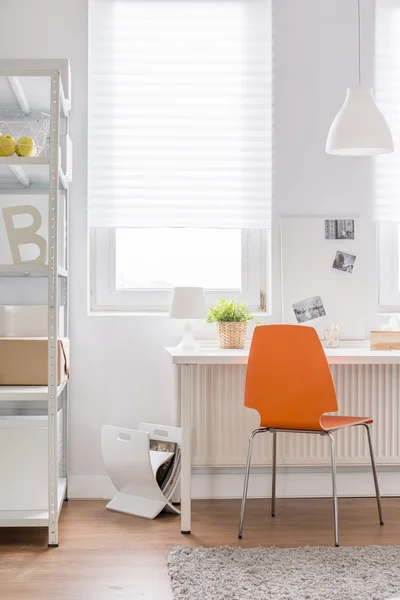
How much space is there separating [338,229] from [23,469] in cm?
181

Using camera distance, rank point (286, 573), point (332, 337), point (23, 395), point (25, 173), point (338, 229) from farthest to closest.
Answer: point (338, 229), point (332, 337), point (25, 173), point (23, 395), point (286, 573)

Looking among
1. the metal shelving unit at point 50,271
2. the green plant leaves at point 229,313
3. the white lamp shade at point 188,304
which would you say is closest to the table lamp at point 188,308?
the white lamp shade at point 188,304

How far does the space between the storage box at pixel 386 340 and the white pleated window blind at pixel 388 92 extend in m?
0.64

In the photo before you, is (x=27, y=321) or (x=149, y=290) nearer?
(x=27, y=321)

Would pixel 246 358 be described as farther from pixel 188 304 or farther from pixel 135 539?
pixel 135 539

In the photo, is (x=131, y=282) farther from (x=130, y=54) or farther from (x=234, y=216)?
(x=130, y=54)

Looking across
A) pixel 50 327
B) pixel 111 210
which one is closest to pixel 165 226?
pixel 111 210

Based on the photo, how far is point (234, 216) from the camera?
360 cm

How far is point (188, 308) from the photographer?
10.7ft

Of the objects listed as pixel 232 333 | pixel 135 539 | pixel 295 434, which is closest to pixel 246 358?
pixel 232 333

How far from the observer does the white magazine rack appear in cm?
313

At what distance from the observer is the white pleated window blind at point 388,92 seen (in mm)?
3633

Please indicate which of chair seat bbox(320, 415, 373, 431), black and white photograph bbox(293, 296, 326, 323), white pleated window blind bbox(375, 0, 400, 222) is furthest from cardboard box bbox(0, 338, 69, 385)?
white pleated window blind bbox(375, 0, 400, 222)

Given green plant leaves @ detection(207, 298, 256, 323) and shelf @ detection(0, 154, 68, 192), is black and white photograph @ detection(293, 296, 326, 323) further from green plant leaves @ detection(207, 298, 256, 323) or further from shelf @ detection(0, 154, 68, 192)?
shelf @ detection(0, 154, 68, 192)
